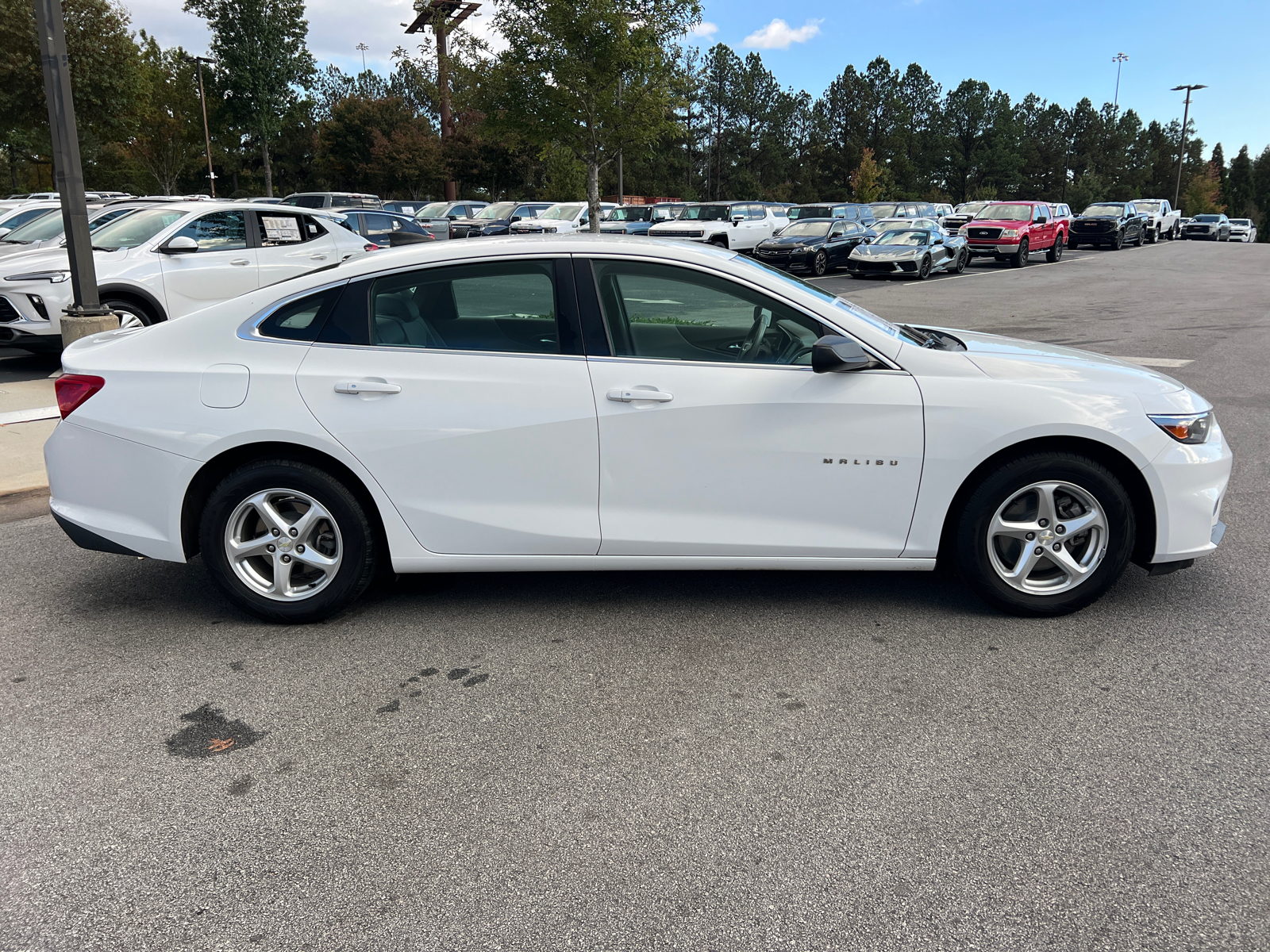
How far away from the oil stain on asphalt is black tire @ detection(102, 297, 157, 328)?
25.7 feet

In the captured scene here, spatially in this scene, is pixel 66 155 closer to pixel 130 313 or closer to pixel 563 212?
pixel 130 313

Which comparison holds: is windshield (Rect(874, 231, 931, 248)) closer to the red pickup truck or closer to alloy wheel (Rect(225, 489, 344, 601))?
the red pickup truck

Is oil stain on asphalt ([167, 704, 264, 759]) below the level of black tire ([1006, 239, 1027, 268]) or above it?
below

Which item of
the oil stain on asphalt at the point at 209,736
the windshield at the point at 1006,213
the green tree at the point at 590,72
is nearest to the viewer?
the oil stain on asphalt at the point at 209,736

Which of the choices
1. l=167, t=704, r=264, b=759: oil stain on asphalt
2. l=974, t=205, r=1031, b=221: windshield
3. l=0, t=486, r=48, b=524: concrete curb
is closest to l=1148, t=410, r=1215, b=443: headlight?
l=167, t=704, r=264, b=759: oil stain on asphalt

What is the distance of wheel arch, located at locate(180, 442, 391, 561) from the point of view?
3990mm

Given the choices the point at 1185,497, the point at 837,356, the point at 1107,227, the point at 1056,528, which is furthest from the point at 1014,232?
the point at 837,356

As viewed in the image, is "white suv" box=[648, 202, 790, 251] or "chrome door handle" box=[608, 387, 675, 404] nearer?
"chrome door handle" box=[608, 387, 675, 404]

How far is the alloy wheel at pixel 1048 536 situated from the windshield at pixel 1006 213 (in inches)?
1149

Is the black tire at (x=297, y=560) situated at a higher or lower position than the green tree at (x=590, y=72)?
lower

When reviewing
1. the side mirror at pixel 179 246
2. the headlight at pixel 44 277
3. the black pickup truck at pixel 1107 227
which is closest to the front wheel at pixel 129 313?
the headlight at pixel 44 277

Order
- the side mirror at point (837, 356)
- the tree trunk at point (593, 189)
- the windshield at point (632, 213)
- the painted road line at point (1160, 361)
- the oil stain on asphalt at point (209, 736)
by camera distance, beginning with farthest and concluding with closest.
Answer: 1. the windshield at point (632, 213)
2. the tree trunk at point (593, 189)
3. the painted road line at point (1160, 361)
4. the side mirror at point (837, 356)
5. the oil stain on asphalt at point (209, 736)

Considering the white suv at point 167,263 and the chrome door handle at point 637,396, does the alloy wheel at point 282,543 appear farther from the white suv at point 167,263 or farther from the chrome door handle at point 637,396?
the white suv at point 167,263

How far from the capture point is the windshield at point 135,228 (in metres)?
10.6
